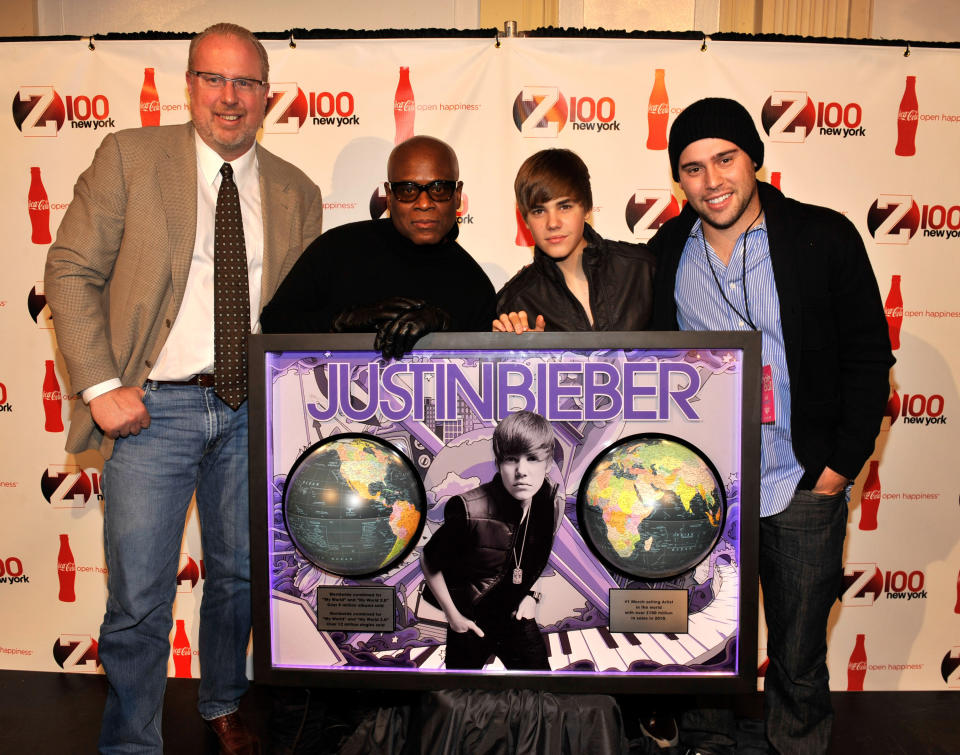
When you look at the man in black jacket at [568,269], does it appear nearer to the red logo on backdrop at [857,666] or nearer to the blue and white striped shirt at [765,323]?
the blue and white striped shirt at [765,323]

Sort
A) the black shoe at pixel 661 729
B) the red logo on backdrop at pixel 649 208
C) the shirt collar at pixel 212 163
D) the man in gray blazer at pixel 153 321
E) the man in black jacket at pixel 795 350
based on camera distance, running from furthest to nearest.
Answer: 1. the red logo on backdrop at pixel 649 208
2. the black shoe at pixel 661 729
3. the shirt collar at pixel 212 163
4. the man in gray blazer at pixel 153 321
5. the man in black jacket at pixel 795 350

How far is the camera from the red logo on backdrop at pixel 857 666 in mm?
3230

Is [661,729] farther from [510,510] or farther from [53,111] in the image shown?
[53,111]

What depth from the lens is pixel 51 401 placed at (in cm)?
325

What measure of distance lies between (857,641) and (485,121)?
2849 mm

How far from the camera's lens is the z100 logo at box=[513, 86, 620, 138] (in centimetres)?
307

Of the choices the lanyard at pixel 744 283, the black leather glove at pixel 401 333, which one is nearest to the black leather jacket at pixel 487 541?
the black leather glove at pixel 401 333

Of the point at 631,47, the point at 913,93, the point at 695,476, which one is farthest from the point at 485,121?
the point at 695,476

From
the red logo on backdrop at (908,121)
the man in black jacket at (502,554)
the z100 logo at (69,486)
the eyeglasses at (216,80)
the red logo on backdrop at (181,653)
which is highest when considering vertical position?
the red logo on backdrop at (908,121)

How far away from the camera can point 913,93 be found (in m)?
3.05

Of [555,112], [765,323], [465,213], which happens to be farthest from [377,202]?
[765,323]

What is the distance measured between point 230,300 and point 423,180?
69 centimetres

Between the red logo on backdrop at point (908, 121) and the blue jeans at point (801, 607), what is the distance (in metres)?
1.83

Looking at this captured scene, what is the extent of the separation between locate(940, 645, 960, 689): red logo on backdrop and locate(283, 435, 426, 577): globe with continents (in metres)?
2.81
